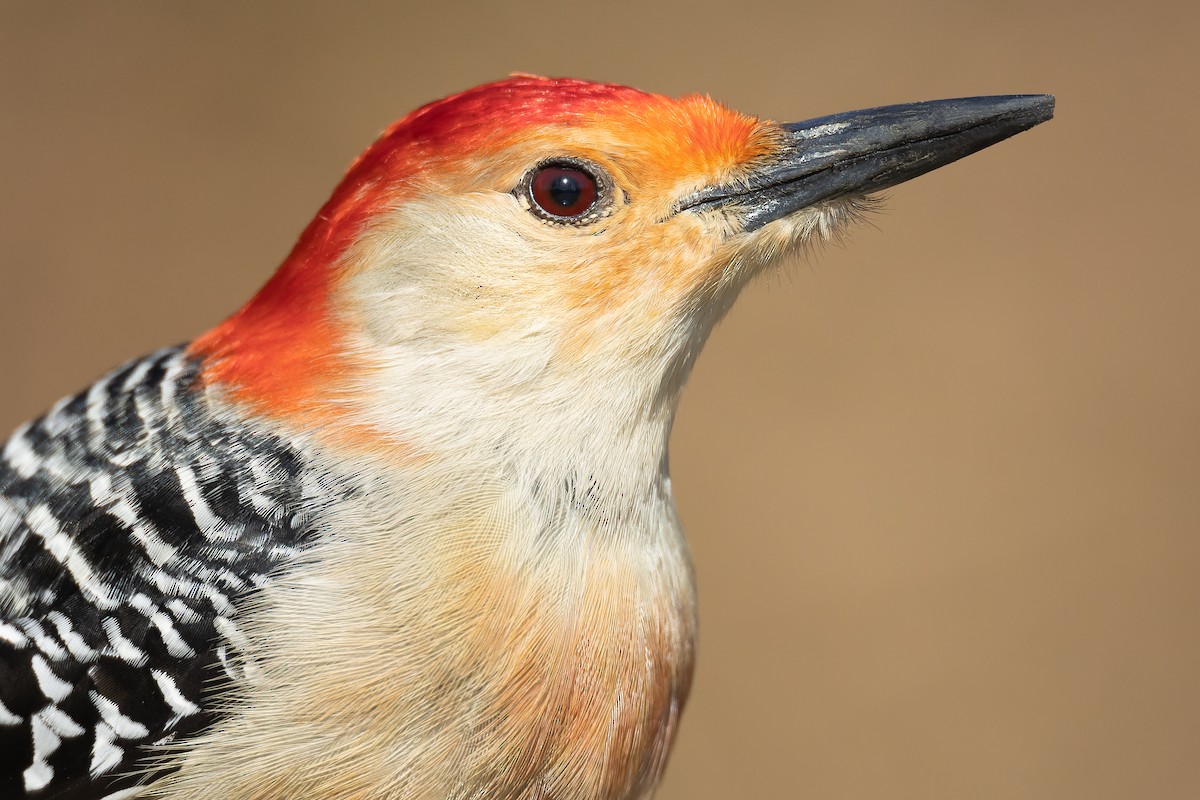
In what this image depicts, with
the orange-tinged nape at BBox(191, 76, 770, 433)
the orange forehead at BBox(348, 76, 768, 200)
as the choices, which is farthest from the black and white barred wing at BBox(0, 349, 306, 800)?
the orange forehead at BBox(348, 76, 768, 200)

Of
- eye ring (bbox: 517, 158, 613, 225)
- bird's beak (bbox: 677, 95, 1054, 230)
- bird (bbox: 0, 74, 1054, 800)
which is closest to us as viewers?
bird (bbox: 0, 74, 1054, 800)

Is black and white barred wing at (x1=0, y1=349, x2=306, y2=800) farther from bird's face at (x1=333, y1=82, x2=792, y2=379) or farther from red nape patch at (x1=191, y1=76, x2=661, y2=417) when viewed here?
bird's face at (x1=333, y1=82, x2=792, y2=379)

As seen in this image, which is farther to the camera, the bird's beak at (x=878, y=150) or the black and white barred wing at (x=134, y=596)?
the bird's beak at (x=878, y=150)

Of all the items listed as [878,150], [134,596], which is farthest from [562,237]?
[134,596]

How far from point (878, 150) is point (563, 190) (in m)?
0.63

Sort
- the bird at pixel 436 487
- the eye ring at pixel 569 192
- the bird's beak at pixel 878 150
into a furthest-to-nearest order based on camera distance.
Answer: the bird's beak at pixel 878 150 < the eye ring at pixel 569 192 < the bird at pixel 436 487

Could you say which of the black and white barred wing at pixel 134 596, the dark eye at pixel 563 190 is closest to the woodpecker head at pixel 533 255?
the dark eye at pixel 563 190

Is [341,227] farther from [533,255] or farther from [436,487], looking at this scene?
[436,487]

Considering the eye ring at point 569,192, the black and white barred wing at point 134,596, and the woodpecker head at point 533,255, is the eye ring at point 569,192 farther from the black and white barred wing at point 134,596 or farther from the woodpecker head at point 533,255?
the black and white barred wing at point 134,596

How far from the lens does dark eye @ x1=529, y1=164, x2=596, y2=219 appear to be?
6.63ft

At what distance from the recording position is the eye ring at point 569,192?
6.63ft

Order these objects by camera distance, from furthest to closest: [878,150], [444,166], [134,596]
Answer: [878,150], [444,166], [134,596]

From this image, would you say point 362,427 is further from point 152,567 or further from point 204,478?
point 152,567

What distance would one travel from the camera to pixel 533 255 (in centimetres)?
201
